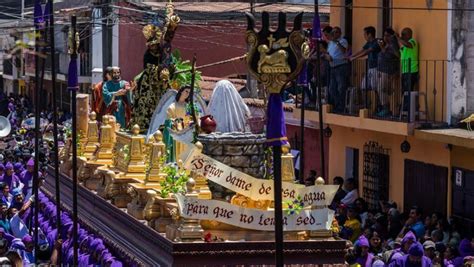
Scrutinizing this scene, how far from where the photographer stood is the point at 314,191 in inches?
505

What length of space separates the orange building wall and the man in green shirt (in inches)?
30.1

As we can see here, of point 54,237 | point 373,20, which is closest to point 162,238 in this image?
point 54,237

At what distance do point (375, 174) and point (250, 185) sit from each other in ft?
29.6

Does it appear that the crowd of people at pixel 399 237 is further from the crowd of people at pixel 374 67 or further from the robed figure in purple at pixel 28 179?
the robed figure in purple at pixel 28 179

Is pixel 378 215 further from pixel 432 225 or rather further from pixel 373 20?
pixel 373 20

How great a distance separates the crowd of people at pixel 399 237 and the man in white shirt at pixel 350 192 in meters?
0.17

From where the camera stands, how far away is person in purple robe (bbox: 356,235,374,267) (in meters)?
15.7

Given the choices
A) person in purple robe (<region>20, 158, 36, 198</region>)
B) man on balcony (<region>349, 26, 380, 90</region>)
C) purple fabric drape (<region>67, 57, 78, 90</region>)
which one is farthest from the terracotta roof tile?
purple fabric drape (<region>67, 57, 78, 90</region>)

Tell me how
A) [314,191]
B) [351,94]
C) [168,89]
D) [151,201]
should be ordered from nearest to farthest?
[314,191]
[151,201]
[168,89]
[351,94]

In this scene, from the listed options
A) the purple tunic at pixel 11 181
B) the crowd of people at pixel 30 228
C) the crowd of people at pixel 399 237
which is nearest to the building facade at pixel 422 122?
the crowd of people at pixel 399 237

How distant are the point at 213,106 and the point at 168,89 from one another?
12.6 ft

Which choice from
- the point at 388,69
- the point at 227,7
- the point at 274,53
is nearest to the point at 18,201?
the point at 388,69

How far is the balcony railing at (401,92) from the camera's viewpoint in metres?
19.2

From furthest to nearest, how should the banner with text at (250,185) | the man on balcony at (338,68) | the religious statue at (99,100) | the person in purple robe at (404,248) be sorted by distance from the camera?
the religious statue at (99,100), the man on balcony at (338,68), the person in purple robe at (404,248), the banner with text at (250,185)
